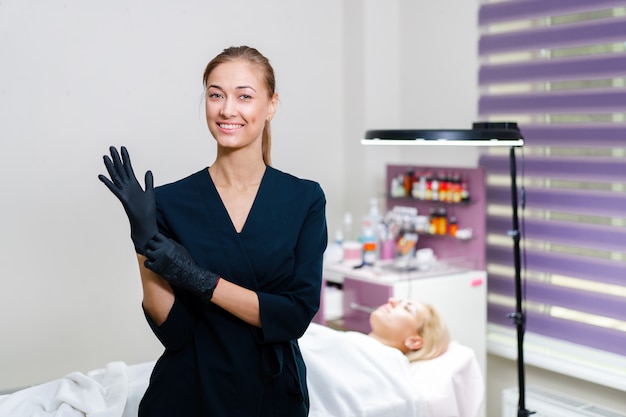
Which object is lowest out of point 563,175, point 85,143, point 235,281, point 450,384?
point 450,384

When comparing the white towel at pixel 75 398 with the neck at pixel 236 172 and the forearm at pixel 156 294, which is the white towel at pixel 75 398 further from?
the neck at pixel 236 172

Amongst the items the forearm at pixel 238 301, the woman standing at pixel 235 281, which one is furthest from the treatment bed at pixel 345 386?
the forearm at pixel 238 301

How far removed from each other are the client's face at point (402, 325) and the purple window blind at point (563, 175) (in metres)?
0.58

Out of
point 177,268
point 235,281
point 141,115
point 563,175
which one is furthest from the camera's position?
point 141,115

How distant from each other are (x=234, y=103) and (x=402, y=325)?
1407mm

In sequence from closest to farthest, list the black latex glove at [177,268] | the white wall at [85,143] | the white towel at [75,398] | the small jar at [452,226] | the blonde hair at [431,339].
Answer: the black latex glove at [177,268], the white towel at [75,398], the blonde hair at [431,339], the white wall at [85,143], the small jar at [452,226]

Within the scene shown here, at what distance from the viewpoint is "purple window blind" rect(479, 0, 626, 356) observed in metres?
2.69

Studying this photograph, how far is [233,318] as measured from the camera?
1.36 meters

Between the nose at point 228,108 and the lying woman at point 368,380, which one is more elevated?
the nose at point 228,108

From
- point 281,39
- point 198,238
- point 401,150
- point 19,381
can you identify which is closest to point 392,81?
point 401,150

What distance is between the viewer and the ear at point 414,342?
2543 millimetres

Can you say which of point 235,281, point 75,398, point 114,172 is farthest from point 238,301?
point 75,398

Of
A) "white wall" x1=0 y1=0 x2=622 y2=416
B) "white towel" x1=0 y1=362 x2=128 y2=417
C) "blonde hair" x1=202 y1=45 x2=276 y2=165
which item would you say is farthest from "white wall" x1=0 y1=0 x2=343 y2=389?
"blonde hair" x1=202 y1=45 x2=276 y2=165

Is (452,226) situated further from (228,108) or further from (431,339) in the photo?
(228,108)
